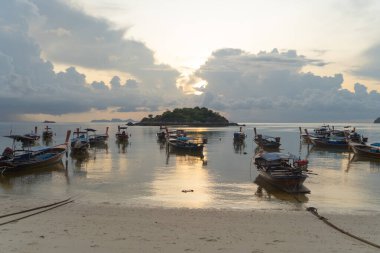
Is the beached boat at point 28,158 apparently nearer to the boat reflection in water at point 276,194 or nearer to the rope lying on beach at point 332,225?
the boat reflection in water at point 276,194

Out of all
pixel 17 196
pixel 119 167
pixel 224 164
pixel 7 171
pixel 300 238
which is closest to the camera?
pixel 300 238

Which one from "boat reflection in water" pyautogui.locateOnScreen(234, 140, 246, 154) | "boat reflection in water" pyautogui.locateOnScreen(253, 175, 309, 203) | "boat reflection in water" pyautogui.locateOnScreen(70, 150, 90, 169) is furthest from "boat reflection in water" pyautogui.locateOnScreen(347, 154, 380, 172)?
"boat reflection in water" pyautogui.locateOnScreen(70, 150, 90, 169)

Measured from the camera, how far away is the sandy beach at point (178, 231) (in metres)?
12.1

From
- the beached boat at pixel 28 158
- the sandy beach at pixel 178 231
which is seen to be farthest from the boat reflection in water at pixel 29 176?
the sandy beach at pixel 178 231

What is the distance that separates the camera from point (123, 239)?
1297cm

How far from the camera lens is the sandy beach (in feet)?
39.8

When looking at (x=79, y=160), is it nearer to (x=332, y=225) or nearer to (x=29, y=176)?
(x=29, y=176)

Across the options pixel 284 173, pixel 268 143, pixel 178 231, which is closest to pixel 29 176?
pixel 284 173

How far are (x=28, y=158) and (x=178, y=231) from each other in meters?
23.2

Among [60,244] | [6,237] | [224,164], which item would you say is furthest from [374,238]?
[224,164]

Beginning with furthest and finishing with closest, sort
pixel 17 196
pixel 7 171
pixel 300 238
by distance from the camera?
pixel 7 171
pixel 17 196
pixel 300 238

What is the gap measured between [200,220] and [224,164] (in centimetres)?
2441

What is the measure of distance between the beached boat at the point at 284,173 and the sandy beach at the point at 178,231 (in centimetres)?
→ 500

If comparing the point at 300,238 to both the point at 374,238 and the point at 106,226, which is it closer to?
the point at 374,238
